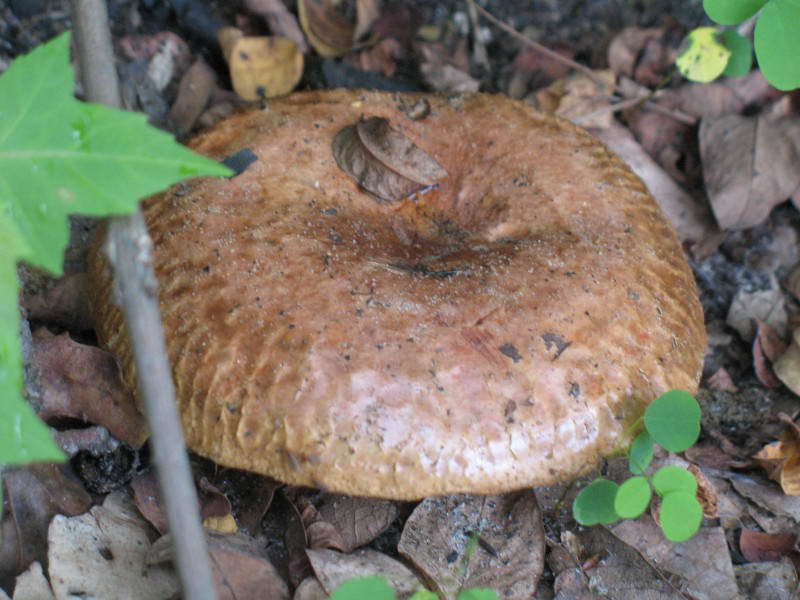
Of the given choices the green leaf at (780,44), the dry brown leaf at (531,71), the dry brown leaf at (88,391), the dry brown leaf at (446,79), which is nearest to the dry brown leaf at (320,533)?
the dry brown leaf at (88,391)

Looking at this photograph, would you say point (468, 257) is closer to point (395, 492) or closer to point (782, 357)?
point (395, 492)

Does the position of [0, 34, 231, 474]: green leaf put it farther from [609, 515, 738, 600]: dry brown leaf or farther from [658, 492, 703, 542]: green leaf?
[609, 515, 738, 600]: dry brown leaf

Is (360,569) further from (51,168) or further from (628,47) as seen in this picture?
(628,47)

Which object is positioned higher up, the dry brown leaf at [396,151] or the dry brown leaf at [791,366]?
the dry brown leaf at [396,151]

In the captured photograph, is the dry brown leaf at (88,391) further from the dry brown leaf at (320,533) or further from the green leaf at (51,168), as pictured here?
the green leaf at (51,168)

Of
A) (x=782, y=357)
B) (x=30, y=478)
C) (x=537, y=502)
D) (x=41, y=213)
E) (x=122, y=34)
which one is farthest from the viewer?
(x=122, y=34)

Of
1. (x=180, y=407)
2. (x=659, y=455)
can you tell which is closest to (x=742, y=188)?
(x=659, y=455)

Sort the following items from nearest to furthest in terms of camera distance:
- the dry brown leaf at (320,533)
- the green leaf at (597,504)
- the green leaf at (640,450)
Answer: the green leaf at (640,450) → the green leaf at (597,504) → the dry brown leaf at (320,533)

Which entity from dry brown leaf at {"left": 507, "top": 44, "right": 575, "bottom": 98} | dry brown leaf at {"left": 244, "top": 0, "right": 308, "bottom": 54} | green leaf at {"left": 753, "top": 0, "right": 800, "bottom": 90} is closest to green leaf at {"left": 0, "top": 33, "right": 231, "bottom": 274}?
green leaf at {"left": 753, "top": 0, "right": 800, "bottom": 90}
